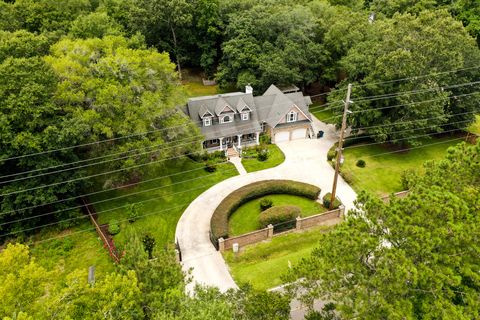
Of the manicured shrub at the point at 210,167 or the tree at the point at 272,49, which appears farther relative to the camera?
the tree at the point at 272,49

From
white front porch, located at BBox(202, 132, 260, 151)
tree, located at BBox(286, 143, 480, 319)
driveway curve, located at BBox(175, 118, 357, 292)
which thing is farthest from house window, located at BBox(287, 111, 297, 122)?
tree, located at BBox(286, 143, 480, 319)

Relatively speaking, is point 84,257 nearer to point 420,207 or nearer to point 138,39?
point 420,207

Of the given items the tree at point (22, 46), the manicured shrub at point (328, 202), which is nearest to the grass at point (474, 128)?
the manicured shrub at point (328, 202)

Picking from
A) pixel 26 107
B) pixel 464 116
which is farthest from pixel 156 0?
pixel 464 116

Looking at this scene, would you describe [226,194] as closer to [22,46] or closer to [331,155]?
[331,155]

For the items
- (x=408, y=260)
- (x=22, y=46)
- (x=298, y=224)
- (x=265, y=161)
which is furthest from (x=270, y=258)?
Answer: (x=22, y=46)

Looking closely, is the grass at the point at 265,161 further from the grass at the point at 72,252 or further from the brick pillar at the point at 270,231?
the grass at the point at 72,252

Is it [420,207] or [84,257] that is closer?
[420,207]

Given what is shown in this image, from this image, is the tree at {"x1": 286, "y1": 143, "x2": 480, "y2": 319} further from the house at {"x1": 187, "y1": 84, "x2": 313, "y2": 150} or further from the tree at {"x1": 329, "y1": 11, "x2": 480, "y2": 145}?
the house at {"x1": 187, "y1": 84, "x2": 313, "y2": 150}
